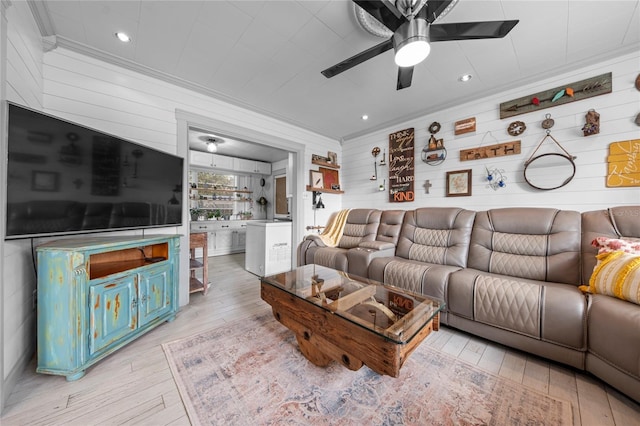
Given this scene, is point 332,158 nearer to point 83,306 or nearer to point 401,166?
point 401,166

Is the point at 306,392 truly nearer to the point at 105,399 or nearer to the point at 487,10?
the point at 105,399

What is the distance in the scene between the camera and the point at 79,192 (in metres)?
1.59

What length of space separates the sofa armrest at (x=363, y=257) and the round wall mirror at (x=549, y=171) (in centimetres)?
170

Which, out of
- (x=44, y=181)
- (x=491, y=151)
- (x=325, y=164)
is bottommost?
(x=44, y=181)

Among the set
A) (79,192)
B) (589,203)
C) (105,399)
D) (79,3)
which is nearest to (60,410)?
(105,399)

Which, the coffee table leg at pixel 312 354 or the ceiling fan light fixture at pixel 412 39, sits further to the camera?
the coffee table leg at pixel 312 354

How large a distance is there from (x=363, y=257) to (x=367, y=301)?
1.05 metres

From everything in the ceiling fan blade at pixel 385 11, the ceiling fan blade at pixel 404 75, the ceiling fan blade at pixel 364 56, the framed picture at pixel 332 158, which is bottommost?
the framed picture at pixel 332 158

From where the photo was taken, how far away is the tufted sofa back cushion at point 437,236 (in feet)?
8.30

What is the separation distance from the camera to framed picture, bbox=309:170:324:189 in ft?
12.9

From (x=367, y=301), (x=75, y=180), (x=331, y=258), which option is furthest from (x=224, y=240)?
(x=367, y=301)

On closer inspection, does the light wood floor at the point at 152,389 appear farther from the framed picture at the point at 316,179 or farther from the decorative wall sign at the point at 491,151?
the framed picture at the point at 316,179

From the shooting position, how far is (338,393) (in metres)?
1.35

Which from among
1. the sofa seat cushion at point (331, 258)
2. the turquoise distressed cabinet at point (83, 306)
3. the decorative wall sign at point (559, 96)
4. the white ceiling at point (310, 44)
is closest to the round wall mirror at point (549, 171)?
the decorative wall sign at point (559, 96)
